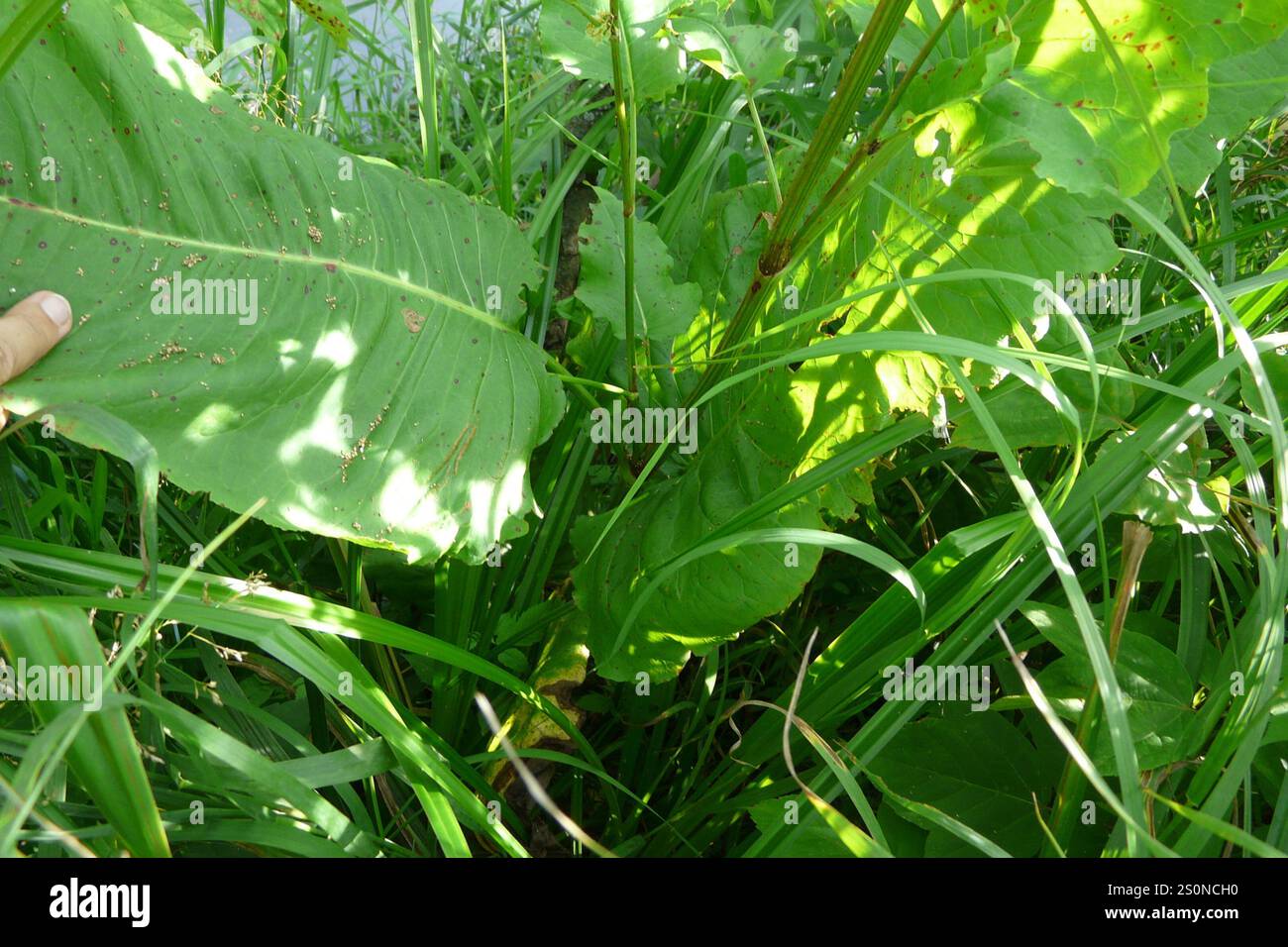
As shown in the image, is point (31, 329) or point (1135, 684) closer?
point (31, 329)

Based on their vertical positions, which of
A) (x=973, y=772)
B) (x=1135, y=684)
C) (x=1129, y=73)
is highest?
(x=1129, y=73)

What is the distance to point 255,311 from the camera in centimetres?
95

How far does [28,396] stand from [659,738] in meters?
0.79

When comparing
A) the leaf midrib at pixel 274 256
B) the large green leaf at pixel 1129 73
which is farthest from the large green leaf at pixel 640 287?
the large green leaf at pixel 1129 73

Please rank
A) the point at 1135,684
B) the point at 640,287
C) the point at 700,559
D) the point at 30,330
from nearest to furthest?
the point at 30,330
the point at 1135,684
the point at 700,559
the point at 640,287

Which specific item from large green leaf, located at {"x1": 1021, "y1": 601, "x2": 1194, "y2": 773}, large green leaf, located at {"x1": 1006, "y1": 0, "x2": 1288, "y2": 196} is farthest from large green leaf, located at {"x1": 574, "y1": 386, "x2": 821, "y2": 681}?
large green leaf, located at {"x1": 1006, "y1": 0, "x2": 1288, "y2": 196}

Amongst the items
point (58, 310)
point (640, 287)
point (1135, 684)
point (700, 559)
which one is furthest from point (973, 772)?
point (58, 310)

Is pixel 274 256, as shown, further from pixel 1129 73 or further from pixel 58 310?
pixel 1129 73

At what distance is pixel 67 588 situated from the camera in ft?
3.03

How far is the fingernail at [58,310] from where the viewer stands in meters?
0.84

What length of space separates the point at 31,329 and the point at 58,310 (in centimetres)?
4

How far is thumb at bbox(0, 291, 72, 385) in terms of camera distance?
2.57ft

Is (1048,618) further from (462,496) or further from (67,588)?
(67,588)
